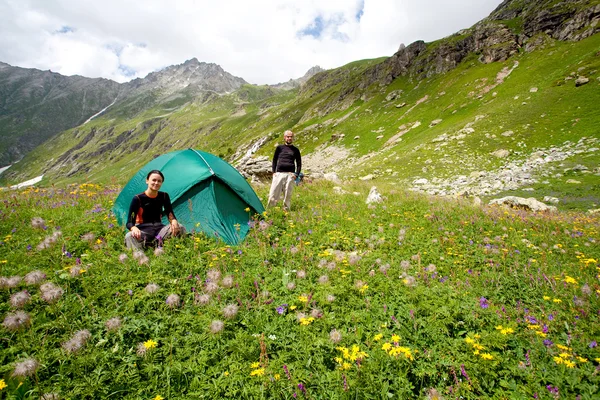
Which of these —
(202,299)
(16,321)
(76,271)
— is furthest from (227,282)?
(16,321)

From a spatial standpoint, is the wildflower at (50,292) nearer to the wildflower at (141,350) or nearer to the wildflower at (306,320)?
the wildflower at (141,350)

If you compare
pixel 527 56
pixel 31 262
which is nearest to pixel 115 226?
pixel 31 262

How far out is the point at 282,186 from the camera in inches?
420

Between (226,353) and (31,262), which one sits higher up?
(31,262)

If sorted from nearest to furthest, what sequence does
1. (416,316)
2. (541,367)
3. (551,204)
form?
(541,367)
(416,316)
(551,204)

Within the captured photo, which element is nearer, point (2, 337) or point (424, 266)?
point (2, 337)

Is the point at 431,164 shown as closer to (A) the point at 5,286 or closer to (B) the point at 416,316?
(B) the point at 416,316

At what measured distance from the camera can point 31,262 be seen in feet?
17.1

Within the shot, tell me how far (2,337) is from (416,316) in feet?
18.4

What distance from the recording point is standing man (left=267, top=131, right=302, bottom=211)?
10.5 metres

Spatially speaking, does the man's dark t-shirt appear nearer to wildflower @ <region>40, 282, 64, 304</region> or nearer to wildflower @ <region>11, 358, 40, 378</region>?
wildflower @ <region>40, 282, 64, 304</region>

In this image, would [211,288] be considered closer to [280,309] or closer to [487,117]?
[280,309]

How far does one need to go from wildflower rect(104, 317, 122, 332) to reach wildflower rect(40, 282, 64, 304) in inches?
41.6

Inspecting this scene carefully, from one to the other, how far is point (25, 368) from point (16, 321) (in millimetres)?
931
